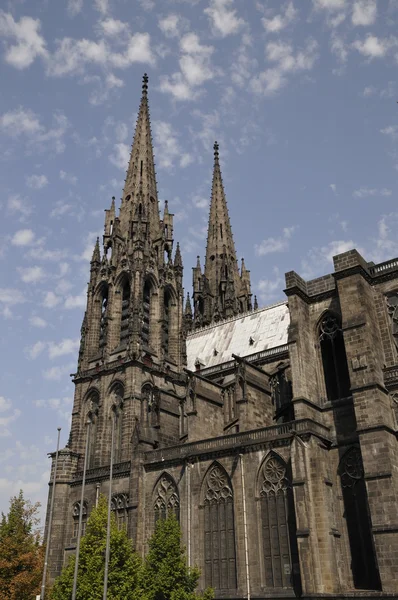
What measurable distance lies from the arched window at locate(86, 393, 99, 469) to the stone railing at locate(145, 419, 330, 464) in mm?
8208

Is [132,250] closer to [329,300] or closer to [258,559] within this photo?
[329,300]

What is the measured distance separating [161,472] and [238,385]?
6.46m

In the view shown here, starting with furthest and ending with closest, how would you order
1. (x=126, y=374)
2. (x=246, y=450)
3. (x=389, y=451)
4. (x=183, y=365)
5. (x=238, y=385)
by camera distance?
(x=183, y=365), (x=126, y=374), (x=238, y=385), (x=246, y=450), (x=389, y=451)

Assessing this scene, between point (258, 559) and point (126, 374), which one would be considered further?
point (126, 374)

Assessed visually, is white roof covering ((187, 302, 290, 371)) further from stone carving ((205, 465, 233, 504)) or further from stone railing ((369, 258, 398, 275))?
stone carving ((205, 465, 233, 504))

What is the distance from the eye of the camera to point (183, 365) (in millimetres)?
45312

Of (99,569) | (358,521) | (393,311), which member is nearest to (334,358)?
(393,311)

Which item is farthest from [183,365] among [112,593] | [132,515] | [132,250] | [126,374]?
[112,593]

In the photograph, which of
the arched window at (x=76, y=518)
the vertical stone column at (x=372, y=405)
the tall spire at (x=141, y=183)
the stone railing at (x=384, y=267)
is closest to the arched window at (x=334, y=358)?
the vertical stone column at (x=372, y=405)

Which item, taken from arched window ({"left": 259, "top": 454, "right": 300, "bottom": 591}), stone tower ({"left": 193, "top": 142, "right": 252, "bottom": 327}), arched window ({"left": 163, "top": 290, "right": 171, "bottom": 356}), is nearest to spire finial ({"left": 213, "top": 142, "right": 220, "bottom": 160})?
stone tower ({"left": 193, "top": 142, "right": 252, "bottom": 327})

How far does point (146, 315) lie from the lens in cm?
4506

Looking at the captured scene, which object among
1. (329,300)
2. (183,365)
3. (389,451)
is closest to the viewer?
(389,451)

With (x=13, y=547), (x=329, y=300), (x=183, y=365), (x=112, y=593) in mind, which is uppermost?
(x=183, y=365)

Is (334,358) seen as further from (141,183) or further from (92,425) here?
(141,183)
